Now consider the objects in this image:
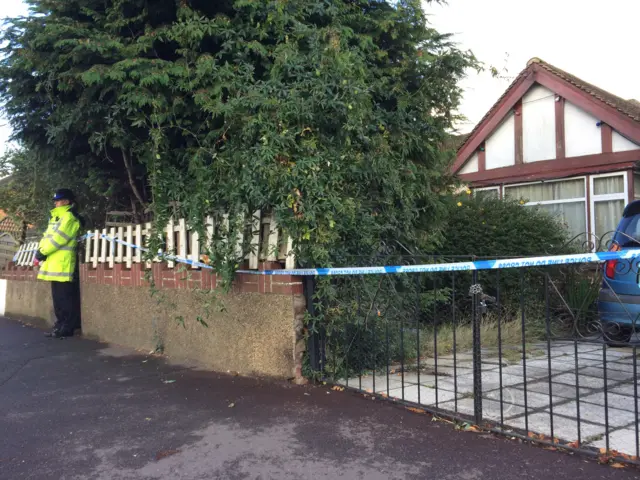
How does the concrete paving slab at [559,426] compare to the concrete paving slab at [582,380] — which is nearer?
the concrete paving slab at [559,426]

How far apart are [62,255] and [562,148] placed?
10.2m

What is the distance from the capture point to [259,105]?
4730 mm

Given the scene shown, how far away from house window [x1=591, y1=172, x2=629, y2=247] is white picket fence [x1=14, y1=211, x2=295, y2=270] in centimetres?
874

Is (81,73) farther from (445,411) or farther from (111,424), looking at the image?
(445,411)

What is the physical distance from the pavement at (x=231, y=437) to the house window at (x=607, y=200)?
30.1ft

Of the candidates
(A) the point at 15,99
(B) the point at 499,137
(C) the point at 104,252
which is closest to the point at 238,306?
(C) the point at 104,252

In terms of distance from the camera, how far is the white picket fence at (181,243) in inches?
194

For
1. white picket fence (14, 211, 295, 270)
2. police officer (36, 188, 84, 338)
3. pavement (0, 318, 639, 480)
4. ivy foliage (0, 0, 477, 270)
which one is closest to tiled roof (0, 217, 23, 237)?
police officer (36, 188, 84, 338)

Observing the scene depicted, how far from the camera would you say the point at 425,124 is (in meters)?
6.23

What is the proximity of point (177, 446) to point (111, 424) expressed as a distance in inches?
30.4

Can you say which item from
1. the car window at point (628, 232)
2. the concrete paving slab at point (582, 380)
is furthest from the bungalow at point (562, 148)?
the concrete paving slab at point (582, 380)

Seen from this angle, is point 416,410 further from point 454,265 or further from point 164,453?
point 164,453

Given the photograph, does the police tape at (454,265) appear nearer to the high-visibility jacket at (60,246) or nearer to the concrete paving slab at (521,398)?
the concrete paving slab at (521,398)

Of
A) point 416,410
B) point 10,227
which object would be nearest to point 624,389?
point 416,410
